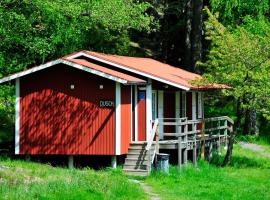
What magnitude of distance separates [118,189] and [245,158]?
11.5 m

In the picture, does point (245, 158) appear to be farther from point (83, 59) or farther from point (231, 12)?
point (231, 12)

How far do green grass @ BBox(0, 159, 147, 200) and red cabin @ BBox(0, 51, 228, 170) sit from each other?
10.4ft

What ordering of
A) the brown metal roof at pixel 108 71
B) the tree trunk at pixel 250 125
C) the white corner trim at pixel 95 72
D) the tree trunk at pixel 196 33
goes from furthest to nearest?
the tree trunk at pixel 196 33
the tree trunk at pixel 250 125
the brown metal roof at pixel 108 71
the white corner trim at pixel 95 72

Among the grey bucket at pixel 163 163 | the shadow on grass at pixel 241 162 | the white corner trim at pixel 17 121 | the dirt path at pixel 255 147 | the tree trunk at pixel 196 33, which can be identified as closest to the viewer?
the grey bucket at pixel 163 163

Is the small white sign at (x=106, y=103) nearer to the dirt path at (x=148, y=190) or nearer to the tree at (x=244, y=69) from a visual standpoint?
the dirt path at (x=148, y=190)

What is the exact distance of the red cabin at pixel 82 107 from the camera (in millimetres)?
22578

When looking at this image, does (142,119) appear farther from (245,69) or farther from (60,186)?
(60,186)

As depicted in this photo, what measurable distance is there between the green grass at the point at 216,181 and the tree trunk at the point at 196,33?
13693mm

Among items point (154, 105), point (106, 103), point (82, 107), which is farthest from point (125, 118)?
point (154, 105)

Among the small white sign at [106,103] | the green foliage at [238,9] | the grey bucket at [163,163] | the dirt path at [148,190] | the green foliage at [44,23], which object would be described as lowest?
the dirt path at [148,190]

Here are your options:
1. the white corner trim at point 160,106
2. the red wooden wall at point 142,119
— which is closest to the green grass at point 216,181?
the red wooden wall at point 142,119

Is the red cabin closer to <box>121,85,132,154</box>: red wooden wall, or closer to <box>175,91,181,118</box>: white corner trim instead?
<box>121,85,132,154</box>: red wooden wall

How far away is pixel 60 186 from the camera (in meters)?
15.9

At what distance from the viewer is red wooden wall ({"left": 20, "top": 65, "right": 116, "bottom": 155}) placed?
2266cm
